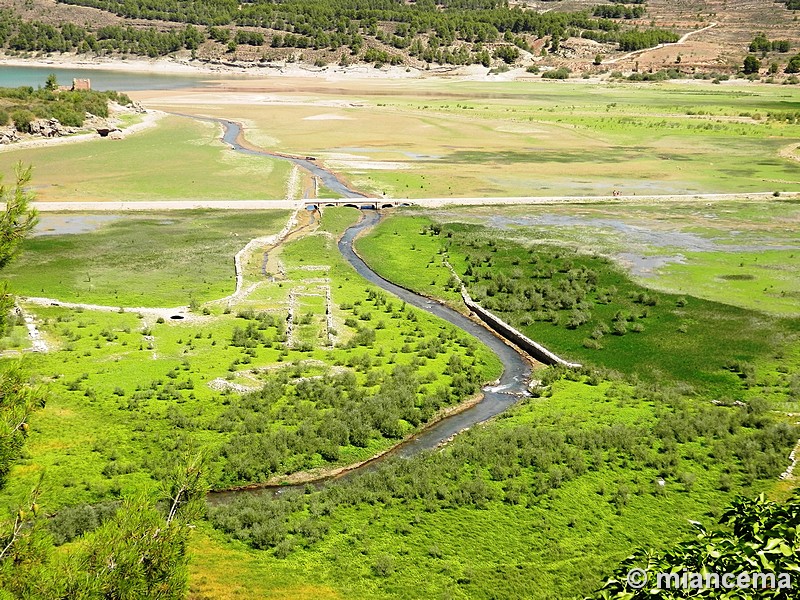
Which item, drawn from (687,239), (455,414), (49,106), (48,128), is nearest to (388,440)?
(455,414)

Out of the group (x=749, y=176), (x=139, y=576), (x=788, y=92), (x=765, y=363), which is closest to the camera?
(x=139, y=576)

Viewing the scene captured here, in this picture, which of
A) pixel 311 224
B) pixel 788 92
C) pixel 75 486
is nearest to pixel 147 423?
pixel 75 486

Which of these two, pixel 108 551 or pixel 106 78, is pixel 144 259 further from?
pixel 106 78

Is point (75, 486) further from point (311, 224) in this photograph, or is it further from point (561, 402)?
point (311, 224)

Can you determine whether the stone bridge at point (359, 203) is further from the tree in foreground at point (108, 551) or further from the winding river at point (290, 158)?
the tree in foreground at point (108, 551)

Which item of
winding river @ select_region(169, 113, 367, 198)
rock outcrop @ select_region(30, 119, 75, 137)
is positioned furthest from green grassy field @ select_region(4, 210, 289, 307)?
rock outcrop @ select_region(30, 119, 75, 137)
